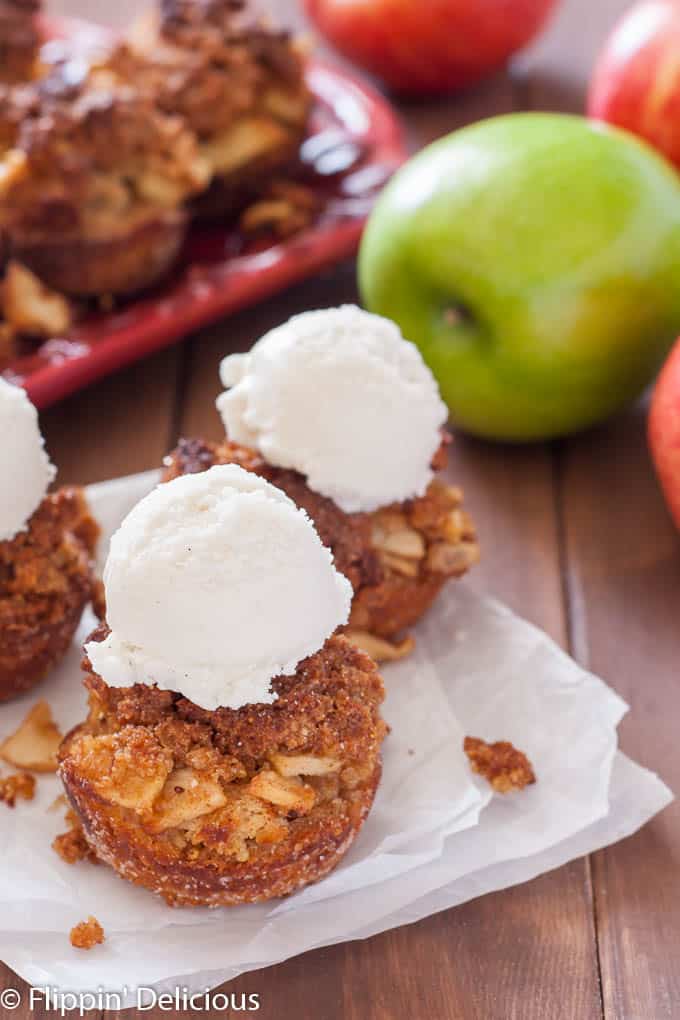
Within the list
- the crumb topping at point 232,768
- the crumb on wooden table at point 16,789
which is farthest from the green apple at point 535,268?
the crumb on wooden table at point 16,789

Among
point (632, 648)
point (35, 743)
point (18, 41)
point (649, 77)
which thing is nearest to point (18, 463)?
point (35, 743)

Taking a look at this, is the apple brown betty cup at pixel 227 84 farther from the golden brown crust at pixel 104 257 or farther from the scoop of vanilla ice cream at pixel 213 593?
the scoop of vanilla ice cream at pixel 213 593

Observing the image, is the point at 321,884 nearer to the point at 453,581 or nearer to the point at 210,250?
the point at 453,581

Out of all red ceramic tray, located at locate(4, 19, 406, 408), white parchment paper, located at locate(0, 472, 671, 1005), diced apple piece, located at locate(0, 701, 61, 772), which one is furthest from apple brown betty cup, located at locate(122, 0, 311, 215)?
diced apple piece, located at locate(0, 701, 61, 772)

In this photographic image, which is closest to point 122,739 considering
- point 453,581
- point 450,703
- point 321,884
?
point 321,884

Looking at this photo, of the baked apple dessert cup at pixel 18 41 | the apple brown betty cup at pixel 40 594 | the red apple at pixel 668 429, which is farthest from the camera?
the baked apple dessert cup at pixel 18 41

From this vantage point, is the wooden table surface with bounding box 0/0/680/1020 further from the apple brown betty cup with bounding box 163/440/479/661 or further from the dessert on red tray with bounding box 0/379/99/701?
the dessert on red tray with bounding box 0/379/99/701

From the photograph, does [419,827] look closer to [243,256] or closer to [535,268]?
[535,268]
